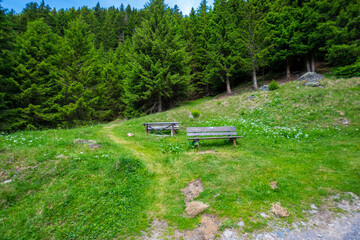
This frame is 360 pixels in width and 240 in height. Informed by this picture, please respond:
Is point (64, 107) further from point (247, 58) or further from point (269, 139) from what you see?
point (247, 58)

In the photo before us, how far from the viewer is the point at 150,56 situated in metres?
17.7

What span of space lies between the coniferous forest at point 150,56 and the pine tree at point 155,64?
0.11 meters

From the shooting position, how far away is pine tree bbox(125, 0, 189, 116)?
54.4 ft

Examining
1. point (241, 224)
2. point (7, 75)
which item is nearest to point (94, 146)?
point (241, 224)

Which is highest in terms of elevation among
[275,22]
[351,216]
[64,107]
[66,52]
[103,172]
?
[275,22]

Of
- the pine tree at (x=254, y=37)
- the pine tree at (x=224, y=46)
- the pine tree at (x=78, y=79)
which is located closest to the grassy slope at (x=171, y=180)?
the pine tree at (x=78, y=79)

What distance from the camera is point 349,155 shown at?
5.87 meters

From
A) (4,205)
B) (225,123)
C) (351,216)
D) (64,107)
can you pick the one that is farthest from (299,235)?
(64,107)

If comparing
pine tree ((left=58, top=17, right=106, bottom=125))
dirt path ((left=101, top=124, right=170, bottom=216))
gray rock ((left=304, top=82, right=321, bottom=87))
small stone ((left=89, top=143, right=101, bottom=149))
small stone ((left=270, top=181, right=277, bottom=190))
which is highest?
pine tree ((left=58, top=17, right=106, bottom=125))

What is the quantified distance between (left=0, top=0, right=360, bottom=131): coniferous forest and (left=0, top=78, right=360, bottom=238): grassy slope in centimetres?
1088

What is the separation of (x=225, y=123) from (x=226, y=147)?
4.05 meters

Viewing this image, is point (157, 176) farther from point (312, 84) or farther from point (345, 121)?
point (312, 84)

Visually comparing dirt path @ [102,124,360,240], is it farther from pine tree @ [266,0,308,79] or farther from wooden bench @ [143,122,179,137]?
pine tree @ [266,0,308,79]

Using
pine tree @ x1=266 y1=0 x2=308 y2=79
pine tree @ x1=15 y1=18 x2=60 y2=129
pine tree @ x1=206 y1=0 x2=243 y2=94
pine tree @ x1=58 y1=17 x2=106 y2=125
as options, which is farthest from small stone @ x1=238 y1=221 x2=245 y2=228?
pine tree @ x1=266 y1=0 x2=308 y2=79
